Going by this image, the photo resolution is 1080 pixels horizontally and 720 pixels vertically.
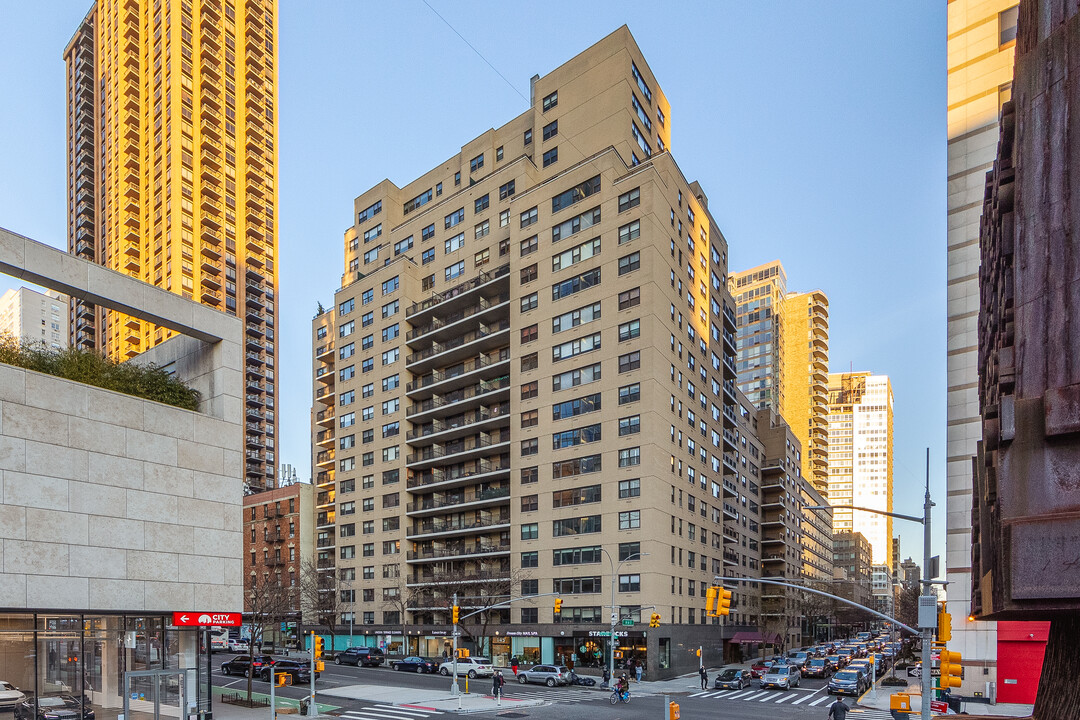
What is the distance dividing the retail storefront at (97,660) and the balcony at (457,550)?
3967 cm

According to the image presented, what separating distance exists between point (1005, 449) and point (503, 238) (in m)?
65.0

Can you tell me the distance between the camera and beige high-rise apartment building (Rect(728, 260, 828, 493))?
164375mm

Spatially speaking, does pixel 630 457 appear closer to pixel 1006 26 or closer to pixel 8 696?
pixel 1006 26

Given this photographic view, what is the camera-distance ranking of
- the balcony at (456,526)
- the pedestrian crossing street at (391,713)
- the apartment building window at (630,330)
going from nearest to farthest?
the pedestrian crossing street at (391,713)
the apartment building window at (630,330)
the balcony at (456,526)

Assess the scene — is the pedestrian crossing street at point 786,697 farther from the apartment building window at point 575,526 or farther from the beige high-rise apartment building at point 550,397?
the apartment building window at point 575,526

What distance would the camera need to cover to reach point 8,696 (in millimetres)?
19906

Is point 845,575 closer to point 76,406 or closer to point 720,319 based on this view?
point 720,319

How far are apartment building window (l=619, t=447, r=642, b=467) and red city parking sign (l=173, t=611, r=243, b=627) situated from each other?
36.2 meters

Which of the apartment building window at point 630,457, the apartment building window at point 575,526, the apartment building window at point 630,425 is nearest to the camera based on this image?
the apartment building window at point 630,457

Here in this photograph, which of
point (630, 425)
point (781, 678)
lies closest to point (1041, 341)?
point (781, 678)

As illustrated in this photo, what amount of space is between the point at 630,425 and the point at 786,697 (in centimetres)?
2203

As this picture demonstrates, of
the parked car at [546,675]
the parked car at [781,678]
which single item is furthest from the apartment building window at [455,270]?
the parked car at [781,678]

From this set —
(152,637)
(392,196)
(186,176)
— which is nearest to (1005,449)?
(152,637)

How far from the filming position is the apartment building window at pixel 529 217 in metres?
66.9
